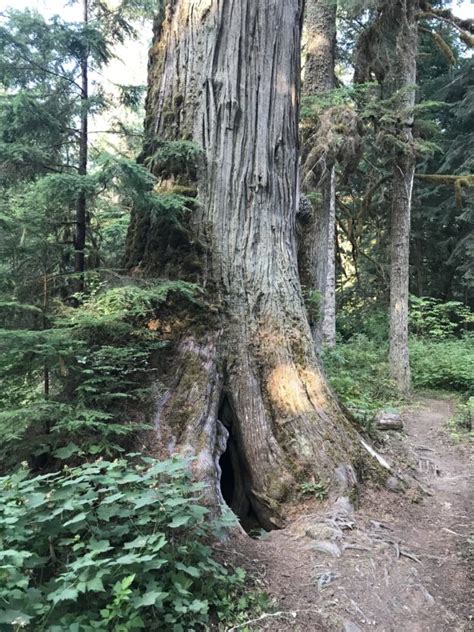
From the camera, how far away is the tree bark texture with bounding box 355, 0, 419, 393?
9617 millimetres

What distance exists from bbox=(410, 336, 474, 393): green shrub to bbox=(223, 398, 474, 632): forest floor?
262 inches

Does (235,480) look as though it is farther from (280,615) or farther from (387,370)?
(387,370)

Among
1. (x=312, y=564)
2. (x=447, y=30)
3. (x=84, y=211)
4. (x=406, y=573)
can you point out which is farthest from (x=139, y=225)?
(x=447, y=30)

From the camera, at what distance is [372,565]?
3.02m

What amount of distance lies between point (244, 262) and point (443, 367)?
8311 millimetres

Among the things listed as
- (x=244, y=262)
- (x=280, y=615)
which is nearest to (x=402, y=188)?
(x=244, y=262)

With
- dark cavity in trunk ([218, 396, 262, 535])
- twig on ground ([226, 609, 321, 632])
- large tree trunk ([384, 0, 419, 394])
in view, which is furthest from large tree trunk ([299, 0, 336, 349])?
twig on ground ([226, 609, 321, 632])

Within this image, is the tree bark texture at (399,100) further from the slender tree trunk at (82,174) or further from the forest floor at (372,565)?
the slender tree trunk at (82,174)

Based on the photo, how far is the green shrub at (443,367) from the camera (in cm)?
1037

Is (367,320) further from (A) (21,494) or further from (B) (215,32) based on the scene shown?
(A) (21,494)

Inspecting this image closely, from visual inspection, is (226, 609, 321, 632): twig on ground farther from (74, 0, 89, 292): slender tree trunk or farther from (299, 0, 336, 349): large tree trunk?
(299, 0, 336, 349): large tree trunk

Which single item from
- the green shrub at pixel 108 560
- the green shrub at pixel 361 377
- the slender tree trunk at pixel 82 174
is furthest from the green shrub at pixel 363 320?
the green shrub at pixel 108 560

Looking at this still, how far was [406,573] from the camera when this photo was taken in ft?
9.95

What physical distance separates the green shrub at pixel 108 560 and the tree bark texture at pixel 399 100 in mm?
8048
